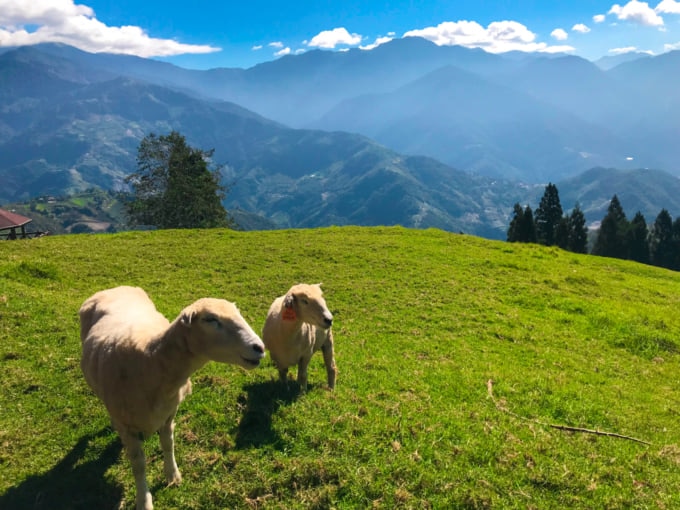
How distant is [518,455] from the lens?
23.7ft

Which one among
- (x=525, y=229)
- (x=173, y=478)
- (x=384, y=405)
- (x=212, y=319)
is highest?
(x=525, y=229)

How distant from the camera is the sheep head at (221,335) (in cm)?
527

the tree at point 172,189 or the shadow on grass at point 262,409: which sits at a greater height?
the tree at point 172,189

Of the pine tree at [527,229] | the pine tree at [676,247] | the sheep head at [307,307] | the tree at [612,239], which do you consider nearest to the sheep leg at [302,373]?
the sheep head at [307,307]

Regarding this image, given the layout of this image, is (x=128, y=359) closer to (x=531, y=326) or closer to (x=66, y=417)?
(x=66, y=417)

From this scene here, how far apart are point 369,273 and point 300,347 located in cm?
1242

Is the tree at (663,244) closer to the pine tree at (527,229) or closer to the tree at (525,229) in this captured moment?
the pine tree at (527,229)

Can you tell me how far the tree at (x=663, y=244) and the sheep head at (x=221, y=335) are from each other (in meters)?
84.3

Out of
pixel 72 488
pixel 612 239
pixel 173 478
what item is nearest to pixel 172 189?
pixel 72 488

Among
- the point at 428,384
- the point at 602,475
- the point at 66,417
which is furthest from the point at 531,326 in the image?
the point at 66,417

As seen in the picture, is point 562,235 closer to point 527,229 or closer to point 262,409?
point 527,229

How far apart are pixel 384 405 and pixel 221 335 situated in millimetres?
4735

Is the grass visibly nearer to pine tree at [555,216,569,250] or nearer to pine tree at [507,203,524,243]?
pine tree at [507,203,524,243]

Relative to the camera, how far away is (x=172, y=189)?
45.8 metres
